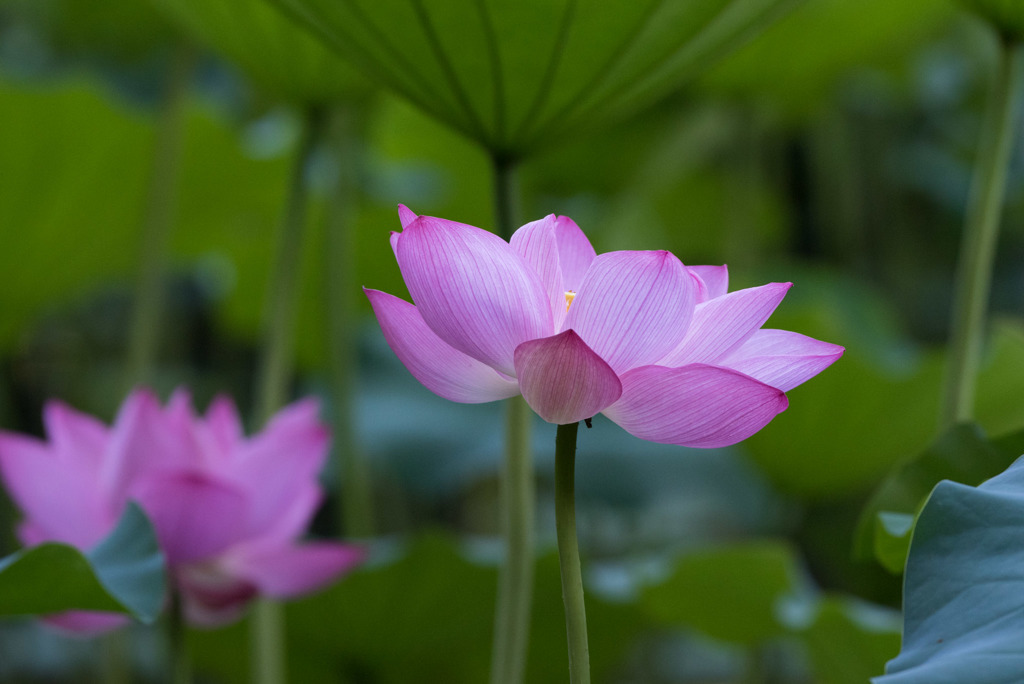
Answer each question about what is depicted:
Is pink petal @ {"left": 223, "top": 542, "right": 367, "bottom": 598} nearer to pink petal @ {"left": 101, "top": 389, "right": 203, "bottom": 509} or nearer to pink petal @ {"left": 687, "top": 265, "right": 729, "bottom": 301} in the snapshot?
pink petal @ {"left": 101, "top": 389, "right": 203, "bottom": 509}

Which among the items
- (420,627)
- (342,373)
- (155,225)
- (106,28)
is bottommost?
(420,627)

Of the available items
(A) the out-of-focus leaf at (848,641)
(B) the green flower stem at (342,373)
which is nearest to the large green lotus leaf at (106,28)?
(B) the green flower stem at (342,373)

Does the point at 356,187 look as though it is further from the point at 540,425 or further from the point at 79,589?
the point at 79,589

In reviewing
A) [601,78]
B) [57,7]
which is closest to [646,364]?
[601,78]

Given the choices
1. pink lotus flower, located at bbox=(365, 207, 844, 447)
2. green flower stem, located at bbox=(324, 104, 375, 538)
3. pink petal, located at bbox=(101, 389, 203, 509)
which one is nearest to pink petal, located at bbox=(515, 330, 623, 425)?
pink lotus flower, located at bbox=(365, 207, 844, 447)

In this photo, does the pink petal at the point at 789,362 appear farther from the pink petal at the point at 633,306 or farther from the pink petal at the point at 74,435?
the pink petal at the point at 74,435

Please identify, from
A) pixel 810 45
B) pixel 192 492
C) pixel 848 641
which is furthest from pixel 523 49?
pixel 810 45

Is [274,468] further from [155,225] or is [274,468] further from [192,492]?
[155,225]
